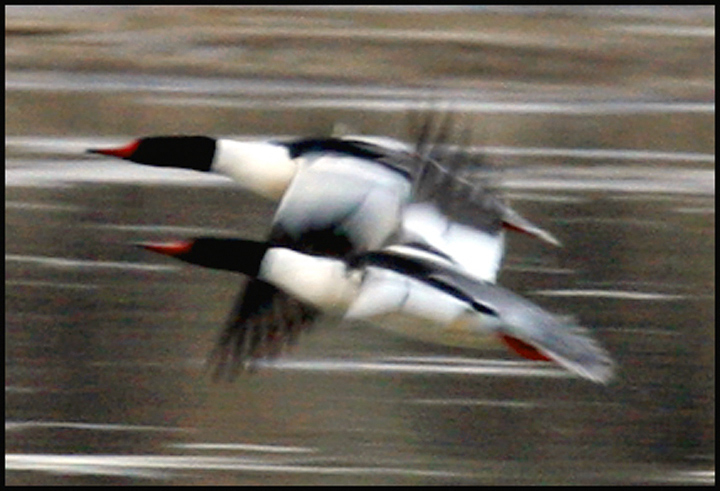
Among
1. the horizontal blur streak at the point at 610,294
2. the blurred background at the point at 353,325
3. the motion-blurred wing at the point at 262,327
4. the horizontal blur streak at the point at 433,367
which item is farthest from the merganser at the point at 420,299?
the horizontal blur streak at the point at 610,294

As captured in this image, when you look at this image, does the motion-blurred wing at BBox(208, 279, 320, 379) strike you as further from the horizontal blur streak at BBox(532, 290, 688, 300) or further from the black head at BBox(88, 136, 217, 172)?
the horizontal blur streak at BBox(532, 290, 688, 300)

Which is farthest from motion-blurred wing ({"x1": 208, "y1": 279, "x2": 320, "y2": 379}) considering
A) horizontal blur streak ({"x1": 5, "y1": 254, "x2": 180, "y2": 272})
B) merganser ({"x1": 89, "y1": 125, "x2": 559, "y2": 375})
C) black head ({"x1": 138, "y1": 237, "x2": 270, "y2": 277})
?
horizontal blur streak ({"x1": 5, "y1": 254, "x2": 180, "y2": 272})

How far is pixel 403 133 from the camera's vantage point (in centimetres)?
1123

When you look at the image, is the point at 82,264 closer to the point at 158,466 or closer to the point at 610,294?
the point at 610,294

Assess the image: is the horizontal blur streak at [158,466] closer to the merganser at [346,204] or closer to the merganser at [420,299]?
the merganser at [420,299]

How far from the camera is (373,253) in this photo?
667 centimetres

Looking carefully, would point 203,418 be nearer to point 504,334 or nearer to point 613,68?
point 504,334

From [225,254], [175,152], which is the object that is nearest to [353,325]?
[175,152]

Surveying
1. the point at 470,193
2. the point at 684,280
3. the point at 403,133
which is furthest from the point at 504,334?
the point at 403,133

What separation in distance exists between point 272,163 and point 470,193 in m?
0.95

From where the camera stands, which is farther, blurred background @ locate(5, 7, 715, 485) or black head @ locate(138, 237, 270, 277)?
black head @ locate(138, 237, 270, 277)

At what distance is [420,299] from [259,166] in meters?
1.57

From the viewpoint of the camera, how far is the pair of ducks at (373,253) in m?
6.39

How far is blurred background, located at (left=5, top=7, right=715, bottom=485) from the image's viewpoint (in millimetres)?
6664
